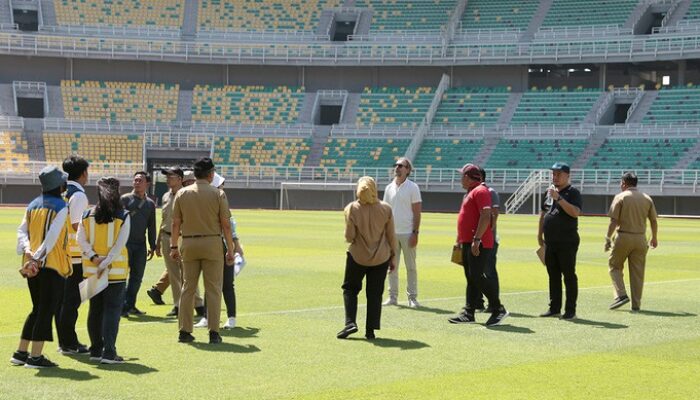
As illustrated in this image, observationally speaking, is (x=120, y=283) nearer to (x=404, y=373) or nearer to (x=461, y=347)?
(x=404, y=373)

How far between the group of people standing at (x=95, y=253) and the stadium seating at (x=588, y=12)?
65232 mm

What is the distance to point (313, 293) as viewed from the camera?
17.8 metres

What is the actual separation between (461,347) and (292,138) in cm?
6175

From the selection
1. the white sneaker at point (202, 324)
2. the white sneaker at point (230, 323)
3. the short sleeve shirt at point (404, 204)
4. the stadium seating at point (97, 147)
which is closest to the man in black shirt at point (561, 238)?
the short sleeve shirt at point (404, 204)

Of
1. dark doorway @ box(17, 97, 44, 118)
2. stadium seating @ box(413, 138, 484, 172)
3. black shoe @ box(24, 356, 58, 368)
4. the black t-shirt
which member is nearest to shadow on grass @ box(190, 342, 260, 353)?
black shoe @ box(24, 356, 58, 368)

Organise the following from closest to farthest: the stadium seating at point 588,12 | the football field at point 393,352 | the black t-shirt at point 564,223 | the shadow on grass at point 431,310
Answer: the football field at point 393,352, the black t-shirt at point 564,223, the shadow on grass at point 431,310, the stadium seating at point 588,12

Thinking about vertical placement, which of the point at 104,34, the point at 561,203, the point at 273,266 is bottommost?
the point at 273,266

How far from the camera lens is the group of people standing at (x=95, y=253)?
33.9 feet

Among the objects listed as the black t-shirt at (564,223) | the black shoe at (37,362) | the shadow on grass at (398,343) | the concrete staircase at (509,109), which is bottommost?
the shadow on grass at (398,343)

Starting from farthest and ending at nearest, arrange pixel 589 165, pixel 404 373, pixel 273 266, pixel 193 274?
1. pixel 589 165
2. pixel 273 266
3. pixel 193 274
4. pixel 404 373

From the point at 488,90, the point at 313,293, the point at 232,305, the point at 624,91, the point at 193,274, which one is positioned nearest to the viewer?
the point at 193,274

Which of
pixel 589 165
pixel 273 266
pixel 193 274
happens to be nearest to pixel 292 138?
pixel 589 165

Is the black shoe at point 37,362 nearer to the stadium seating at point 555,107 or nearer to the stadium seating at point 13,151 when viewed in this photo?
the stadium seating at point 13,151

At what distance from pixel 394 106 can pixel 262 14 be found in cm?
1375
